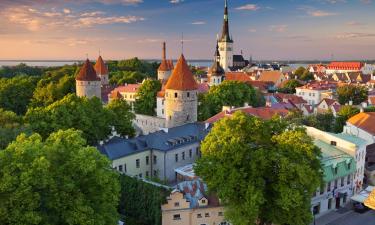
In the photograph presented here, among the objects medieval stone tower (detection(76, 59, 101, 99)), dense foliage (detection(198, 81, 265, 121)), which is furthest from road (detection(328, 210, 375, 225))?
medieval stone tower (detection(76, 59, 101, 99))

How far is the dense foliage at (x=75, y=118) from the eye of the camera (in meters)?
34.4

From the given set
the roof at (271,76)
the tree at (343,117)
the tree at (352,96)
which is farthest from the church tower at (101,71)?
the tree at (343,117)

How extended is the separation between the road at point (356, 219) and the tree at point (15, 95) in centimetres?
5041

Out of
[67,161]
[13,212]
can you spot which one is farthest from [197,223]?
[13,212]

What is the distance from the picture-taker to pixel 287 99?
6631 cm

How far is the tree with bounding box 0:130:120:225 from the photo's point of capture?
17.7 meters

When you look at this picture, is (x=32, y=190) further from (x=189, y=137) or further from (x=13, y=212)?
(x=189, y=137)

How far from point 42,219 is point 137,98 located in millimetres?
44872

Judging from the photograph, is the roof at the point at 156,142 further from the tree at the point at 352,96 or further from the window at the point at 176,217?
the tree at the point at 352,96

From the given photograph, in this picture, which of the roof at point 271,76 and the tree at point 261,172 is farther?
the roof at point 271,76

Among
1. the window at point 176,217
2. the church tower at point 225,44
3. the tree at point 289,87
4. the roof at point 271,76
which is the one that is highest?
the church tower at point 225,44

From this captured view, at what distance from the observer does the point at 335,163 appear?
103ft

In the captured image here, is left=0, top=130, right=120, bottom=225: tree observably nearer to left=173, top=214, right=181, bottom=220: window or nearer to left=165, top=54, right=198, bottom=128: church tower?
left=173, top=214, right=181, bottom=220: window

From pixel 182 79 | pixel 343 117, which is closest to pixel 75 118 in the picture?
pixel 182 79
